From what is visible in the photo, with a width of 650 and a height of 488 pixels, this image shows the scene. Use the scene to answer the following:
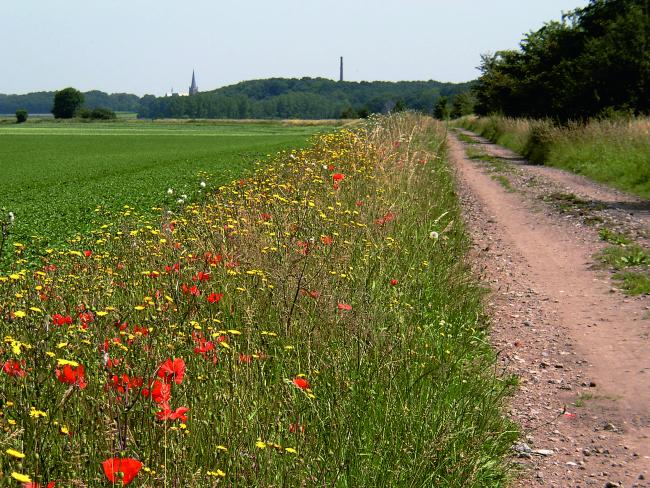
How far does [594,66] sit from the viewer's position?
90.4 feet

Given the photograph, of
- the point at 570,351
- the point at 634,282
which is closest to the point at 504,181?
the point at 634,282

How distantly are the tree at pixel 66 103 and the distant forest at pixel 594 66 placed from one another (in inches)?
5117

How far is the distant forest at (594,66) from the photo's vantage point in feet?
85.5

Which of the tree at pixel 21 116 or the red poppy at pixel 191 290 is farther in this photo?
the tree at pixel 21 116

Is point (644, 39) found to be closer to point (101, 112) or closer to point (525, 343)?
point (525, 343)

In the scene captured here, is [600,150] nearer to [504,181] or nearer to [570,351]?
[504,181]

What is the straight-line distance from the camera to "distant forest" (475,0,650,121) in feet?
85.5

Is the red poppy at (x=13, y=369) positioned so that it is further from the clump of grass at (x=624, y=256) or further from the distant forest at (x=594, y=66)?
the distant forest at (x=594, y=66)

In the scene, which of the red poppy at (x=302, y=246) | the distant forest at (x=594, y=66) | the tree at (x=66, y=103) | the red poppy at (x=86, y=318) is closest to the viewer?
the red poppy at (x=86, y=318)

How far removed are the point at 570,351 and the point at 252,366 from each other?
3.38m

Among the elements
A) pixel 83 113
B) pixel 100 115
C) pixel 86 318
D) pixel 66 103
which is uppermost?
pixel 66 103

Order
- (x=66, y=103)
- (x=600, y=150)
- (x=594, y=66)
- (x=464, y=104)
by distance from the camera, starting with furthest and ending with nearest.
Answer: (x=66, y=103)
(x=464, y=104)
(x=594, y=66)
(x=600, y=150)

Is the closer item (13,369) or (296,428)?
(13,369)

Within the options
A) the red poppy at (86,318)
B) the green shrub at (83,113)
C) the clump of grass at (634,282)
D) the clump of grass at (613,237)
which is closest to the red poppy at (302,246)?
the red poppy at (86,318)
